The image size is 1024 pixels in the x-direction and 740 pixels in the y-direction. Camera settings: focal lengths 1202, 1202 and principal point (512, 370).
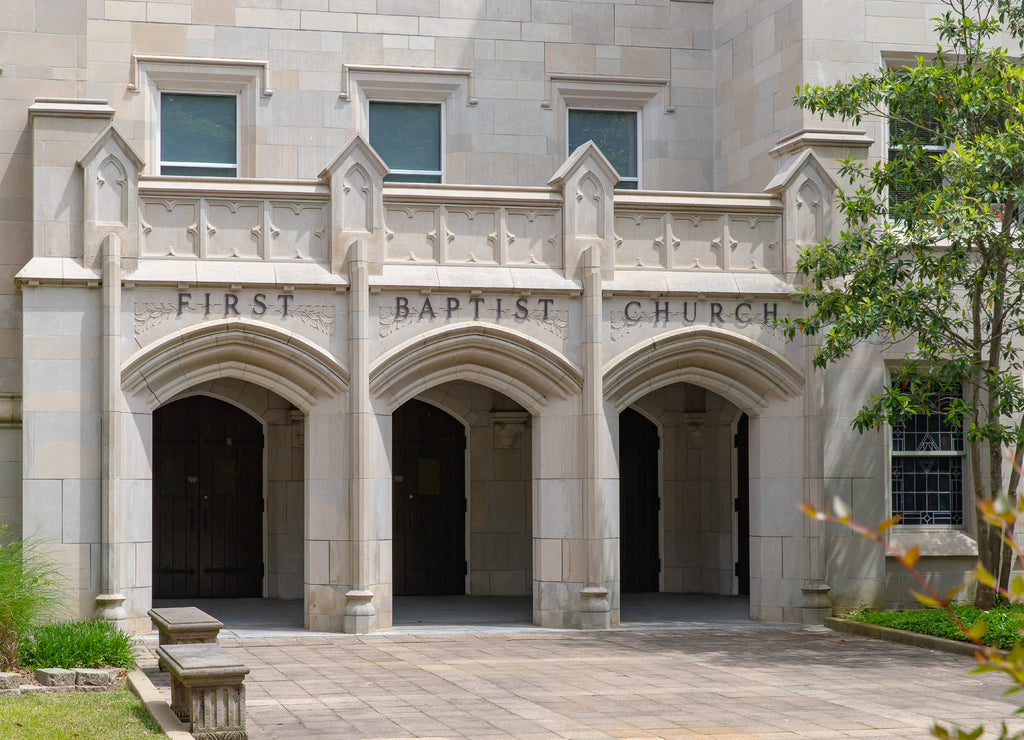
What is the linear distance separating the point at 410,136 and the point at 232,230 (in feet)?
14.1

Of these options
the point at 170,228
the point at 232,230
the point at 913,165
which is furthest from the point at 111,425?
the point at 913,165

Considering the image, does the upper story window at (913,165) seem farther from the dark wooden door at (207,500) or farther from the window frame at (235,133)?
the dark wooden door at (207,500)

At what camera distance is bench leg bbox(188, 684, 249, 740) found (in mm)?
7527

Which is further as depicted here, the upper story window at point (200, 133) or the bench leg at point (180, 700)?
the upper story window at point (200, 133)

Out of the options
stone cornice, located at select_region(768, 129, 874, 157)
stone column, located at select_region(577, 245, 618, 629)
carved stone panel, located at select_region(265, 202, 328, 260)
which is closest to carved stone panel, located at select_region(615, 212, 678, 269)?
stone column, located at select_region(577, 245, 618, 629)

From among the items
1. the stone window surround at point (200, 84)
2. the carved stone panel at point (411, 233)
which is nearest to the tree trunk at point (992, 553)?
the carved stone panel at point (411, 233)

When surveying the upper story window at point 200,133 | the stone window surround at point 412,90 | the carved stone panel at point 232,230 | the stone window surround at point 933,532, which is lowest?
the stone window surround at point 933,532

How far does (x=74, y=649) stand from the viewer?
31.9 feet

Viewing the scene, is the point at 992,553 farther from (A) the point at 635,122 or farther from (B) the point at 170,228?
(B) the point at 170,228

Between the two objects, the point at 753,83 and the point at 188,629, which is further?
the point at 753,83

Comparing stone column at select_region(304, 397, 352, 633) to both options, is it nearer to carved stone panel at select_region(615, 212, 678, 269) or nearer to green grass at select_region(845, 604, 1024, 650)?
carved stone panel at select_region(615, 212, 678, 269)

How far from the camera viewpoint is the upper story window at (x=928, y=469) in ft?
50.1

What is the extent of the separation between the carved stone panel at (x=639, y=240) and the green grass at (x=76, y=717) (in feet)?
25.1

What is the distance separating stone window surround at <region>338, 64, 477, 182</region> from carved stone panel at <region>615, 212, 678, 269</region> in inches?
134
